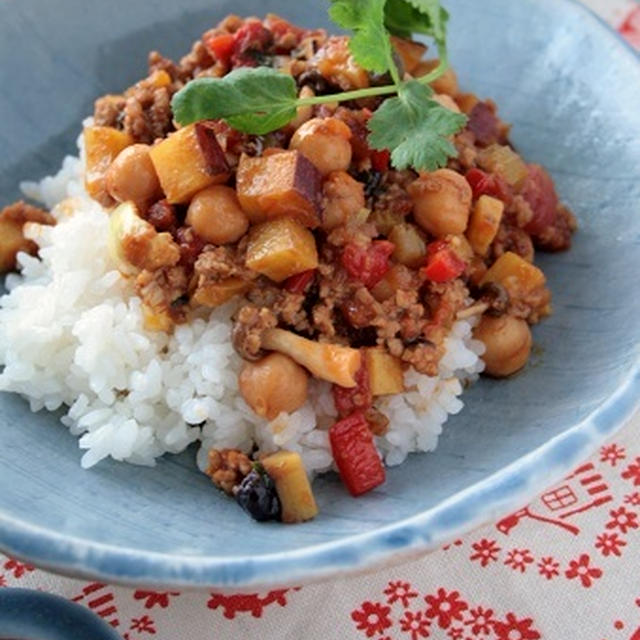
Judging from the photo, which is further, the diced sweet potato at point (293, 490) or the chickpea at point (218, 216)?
the chickpea at point (218, 216)

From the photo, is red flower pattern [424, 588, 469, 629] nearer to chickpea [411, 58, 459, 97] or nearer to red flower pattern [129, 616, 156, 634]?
red flower pattern [129, 616, 156, 634]

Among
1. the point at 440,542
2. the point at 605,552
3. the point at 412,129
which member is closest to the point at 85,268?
the point at 412,129

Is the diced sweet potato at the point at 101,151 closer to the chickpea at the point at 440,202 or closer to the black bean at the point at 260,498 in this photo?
the chickpea at the point at 440,202

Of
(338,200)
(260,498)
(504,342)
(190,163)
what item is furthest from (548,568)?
(190,163)

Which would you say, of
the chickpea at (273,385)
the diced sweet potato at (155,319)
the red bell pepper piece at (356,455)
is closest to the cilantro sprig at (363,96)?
the diced sweet potato at (155,319)


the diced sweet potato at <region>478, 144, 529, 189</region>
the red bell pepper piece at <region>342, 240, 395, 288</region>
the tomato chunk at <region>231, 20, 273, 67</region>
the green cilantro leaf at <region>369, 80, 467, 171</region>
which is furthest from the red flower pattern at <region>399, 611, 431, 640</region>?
the tomato chunk at <region>231, 20, 273, 67</region>

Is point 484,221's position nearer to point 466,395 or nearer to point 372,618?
point 466,395
